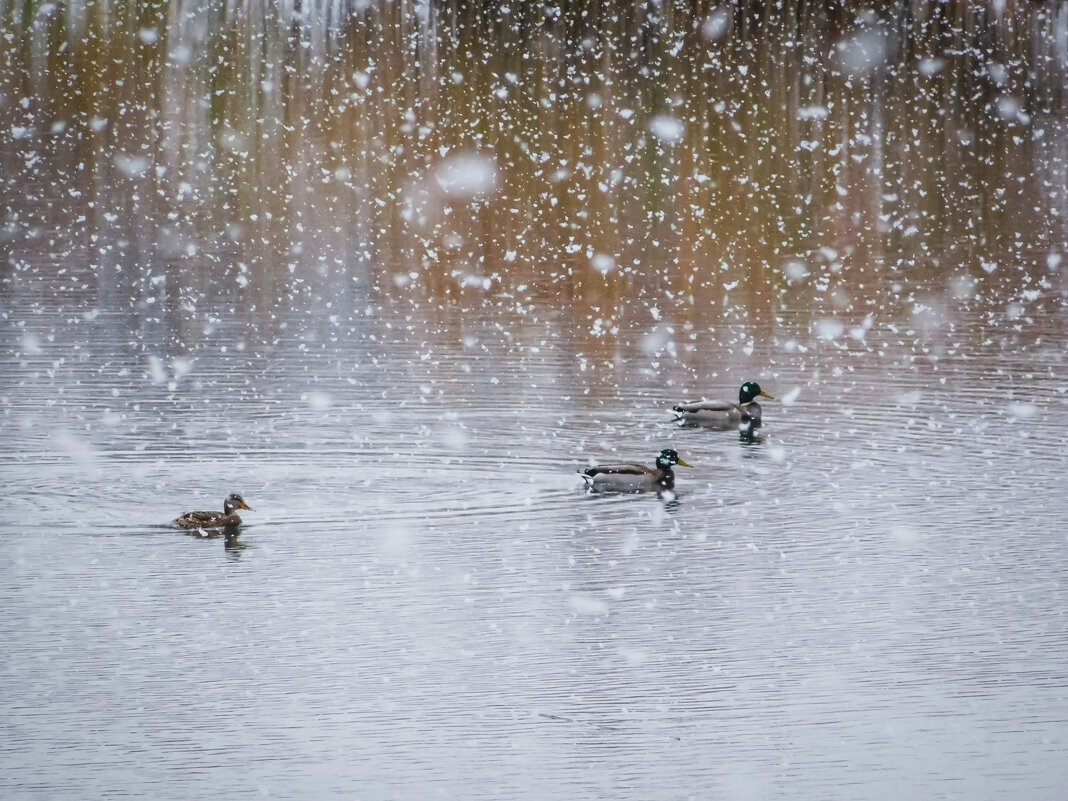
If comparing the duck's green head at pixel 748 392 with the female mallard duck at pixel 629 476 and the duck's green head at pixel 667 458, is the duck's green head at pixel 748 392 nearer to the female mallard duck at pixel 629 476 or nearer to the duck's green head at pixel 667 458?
the duck's green head at pixel 667 458

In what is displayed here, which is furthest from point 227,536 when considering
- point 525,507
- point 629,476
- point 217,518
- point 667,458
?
point 667,458

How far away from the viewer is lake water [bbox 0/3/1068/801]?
761cm

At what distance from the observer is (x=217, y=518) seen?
34.0ft

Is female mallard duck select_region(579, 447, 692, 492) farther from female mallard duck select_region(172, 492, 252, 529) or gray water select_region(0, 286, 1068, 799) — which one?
female mallard duck select_region(172, 492, 252, 529)

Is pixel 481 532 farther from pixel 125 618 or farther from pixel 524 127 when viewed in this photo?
pixel 524 127

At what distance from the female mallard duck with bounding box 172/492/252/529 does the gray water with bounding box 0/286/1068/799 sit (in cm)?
9

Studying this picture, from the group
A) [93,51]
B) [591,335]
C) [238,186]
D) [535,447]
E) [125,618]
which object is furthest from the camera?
[93,51]

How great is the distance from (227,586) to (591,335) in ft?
25.4

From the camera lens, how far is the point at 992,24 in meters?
47.2

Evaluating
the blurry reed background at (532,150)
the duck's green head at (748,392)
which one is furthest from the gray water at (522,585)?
the blurry reed background at (532,150)

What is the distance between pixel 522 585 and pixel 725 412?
423cm

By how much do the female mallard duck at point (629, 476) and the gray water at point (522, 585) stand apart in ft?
0.34

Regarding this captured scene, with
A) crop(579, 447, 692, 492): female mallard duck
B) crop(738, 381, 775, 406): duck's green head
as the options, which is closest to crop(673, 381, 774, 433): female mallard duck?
crop(738, 381, 775, 406): duck's green head

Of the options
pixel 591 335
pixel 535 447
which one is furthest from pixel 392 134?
pixel 535 447
